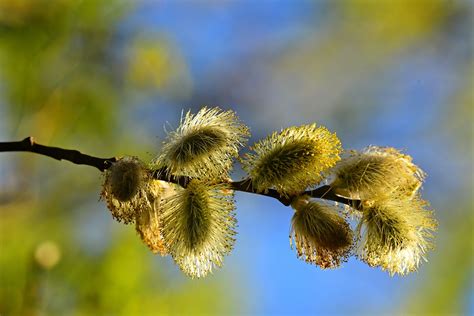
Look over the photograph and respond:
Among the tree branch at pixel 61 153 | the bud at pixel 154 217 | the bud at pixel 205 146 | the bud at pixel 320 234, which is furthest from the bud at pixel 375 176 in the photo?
the tree branch at pixel 61 153

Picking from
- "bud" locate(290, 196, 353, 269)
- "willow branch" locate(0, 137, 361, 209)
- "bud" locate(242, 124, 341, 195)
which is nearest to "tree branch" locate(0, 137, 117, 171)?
"willow branch" locate(0, 137, 361, 209)

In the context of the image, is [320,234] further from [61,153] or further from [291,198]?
[61,153]

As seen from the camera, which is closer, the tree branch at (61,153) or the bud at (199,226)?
the tree branch at (61,153)

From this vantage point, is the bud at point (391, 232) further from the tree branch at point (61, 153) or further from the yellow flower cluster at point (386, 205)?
the tree branch at point (61, 153)

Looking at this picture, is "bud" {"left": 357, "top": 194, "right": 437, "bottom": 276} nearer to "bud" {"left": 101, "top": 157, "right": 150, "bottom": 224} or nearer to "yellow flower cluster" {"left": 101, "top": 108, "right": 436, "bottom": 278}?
"yellow flower cluster" {"left": 101, "top": 108, "right": 436, "bottom": 278}

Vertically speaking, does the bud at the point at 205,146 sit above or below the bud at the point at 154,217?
above

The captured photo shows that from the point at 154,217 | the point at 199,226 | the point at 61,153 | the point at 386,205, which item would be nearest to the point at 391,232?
the point at 386,205

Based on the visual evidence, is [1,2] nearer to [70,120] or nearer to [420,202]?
[70,120]
